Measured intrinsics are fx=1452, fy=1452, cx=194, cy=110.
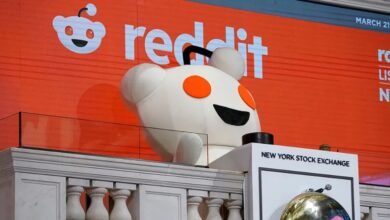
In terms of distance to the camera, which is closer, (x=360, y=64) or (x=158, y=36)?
(x=158, y=36)

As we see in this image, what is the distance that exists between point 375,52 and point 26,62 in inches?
102

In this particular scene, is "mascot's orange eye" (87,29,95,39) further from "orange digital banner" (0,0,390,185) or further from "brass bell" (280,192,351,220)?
"brass bell" (280,192,351,220)

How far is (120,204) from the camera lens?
6.70 metres

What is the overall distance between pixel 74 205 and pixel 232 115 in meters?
1.22

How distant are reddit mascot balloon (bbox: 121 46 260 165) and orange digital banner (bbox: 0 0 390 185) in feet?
1.99

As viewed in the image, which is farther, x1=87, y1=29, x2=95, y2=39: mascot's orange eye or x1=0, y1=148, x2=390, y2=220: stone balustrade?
x1=87, y1=29, x2=95, y2=39: mascot's orange eye

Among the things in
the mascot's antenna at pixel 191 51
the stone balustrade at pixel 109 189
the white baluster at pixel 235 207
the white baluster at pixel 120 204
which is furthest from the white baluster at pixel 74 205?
the mascot's antenna at pixel 191 51

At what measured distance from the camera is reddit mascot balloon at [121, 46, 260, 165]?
7281 mm

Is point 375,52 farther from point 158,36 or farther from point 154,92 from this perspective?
point 154,92

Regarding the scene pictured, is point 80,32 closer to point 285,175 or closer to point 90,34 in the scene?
point 90,34

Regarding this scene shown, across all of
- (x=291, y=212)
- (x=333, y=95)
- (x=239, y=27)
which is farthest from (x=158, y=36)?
(x=291, y=212)

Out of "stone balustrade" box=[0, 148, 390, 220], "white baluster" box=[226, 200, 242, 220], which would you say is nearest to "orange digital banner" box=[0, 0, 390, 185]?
"white baluster" box=[226, 200, 242, 220]

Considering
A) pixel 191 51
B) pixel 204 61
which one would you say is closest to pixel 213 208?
pixel 191 51

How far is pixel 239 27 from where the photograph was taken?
29.0 feet
